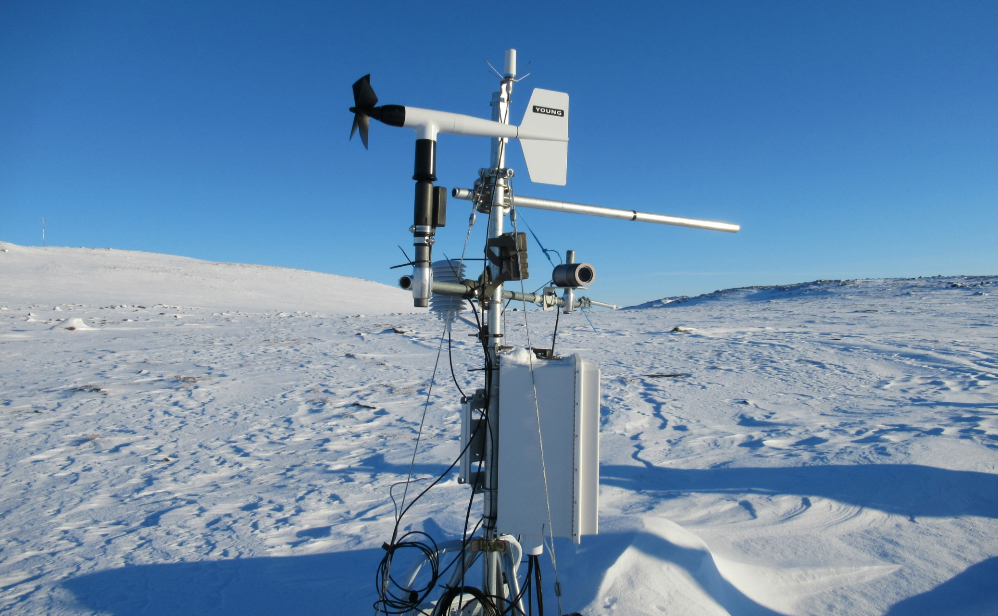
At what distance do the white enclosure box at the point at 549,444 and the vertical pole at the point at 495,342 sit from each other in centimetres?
7

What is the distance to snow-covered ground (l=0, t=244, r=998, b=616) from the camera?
346 centimetres

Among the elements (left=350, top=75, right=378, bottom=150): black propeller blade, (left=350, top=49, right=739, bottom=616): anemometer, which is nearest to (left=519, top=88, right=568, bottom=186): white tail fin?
(left=350, top=49, right=739, bottom=616): anemometer

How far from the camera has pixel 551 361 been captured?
2.51 m

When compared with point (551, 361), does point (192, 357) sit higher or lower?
lower

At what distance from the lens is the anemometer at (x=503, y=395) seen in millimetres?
2363

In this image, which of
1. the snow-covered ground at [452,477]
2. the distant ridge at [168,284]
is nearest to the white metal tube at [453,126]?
the snow-covered ground at [452,477]

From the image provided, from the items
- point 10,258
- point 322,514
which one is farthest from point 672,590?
point 10,258

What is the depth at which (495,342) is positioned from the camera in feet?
8.48

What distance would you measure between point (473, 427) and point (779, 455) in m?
4.38

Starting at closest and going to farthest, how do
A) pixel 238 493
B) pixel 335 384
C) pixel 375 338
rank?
pixel 238 493
pixel 335 384
pixel 375 338

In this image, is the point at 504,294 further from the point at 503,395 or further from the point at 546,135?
the point at 546,135

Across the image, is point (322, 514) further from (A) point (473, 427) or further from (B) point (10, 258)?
(B) point (10, 258)

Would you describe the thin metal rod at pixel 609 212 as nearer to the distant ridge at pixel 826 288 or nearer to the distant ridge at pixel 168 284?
the distant ridge at pixel 826 288

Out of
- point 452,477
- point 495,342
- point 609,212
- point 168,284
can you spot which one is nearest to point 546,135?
point 609,212
